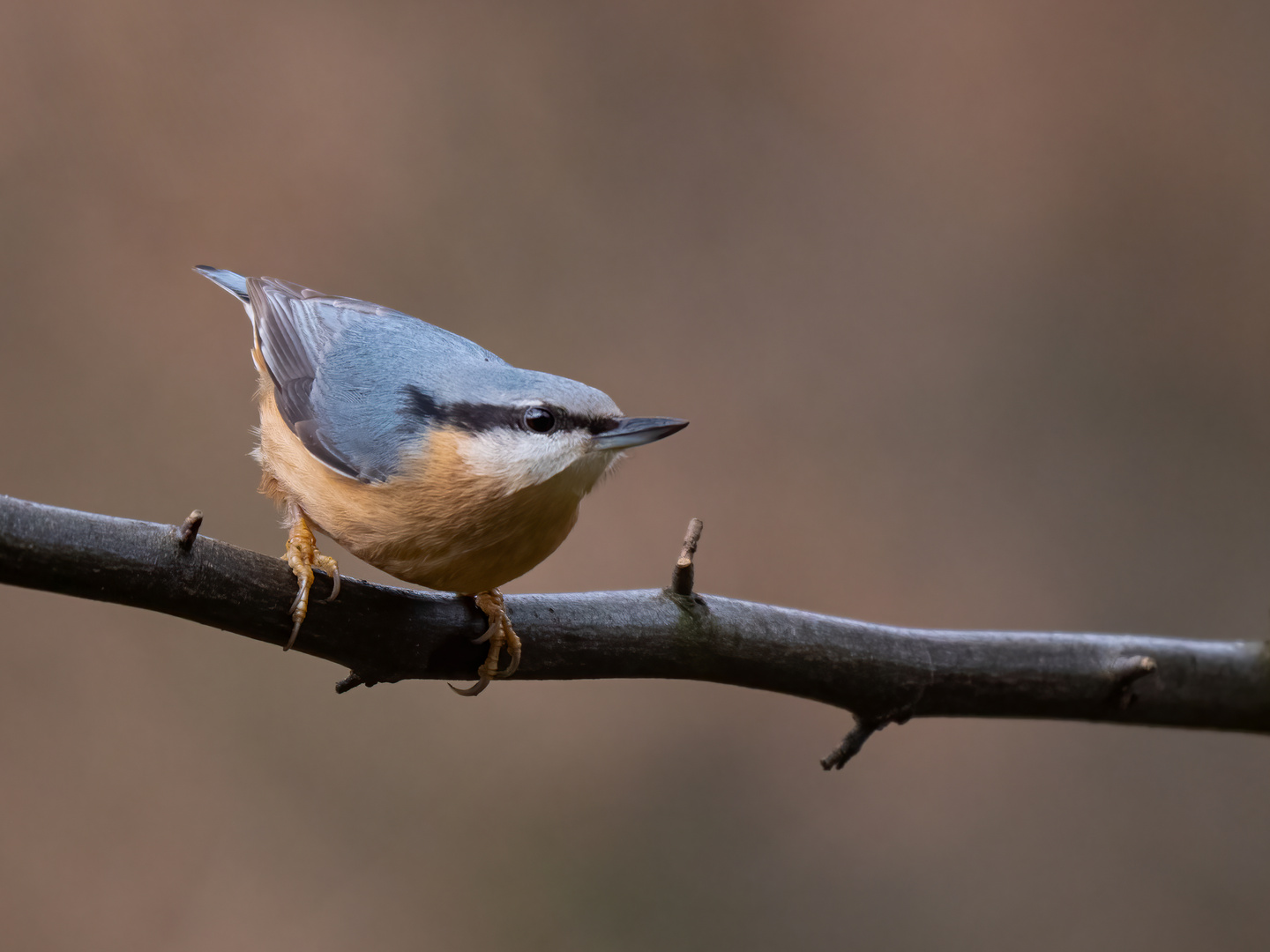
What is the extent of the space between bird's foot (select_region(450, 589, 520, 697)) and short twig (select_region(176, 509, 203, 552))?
0.40 metres

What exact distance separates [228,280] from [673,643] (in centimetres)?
105

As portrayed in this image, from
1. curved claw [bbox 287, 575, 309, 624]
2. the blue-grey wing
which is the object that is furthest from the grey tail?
curved claw [bbox 287, 575, 309, 624]

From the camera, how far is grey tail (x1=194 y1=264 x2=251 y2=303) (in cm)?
187

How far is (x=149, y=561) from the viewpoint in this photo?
1.10m

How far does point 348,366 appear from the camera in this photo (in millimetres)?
1540

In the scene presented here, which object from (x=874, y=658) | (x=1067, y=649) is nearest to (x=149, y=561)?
(x=874, y=658)

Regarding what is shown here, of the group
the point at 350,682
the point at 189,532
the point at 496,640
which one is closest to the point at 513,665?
the point at 496,640

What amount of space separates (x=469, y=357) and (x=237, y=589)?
0.45 m

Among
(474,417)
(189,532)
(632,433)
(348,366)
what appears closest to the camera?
(189,532)

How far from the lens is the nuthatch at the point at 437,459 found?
1.25 meters

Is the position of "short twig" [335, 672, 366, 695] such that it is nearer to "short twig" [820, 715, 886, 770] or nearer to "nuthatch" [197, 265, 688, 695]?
"nuthatch" [197, 265, 688, 695]

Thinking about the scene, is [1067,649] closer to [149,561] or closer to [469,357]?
[469,357]

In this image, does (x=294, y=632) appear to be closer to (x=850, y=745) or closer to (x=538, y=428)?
(x=538, y=428)

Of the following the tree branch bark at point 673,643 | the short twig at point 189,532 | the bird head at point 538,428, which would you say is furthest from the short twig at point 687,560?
the short twig at point 189,532
